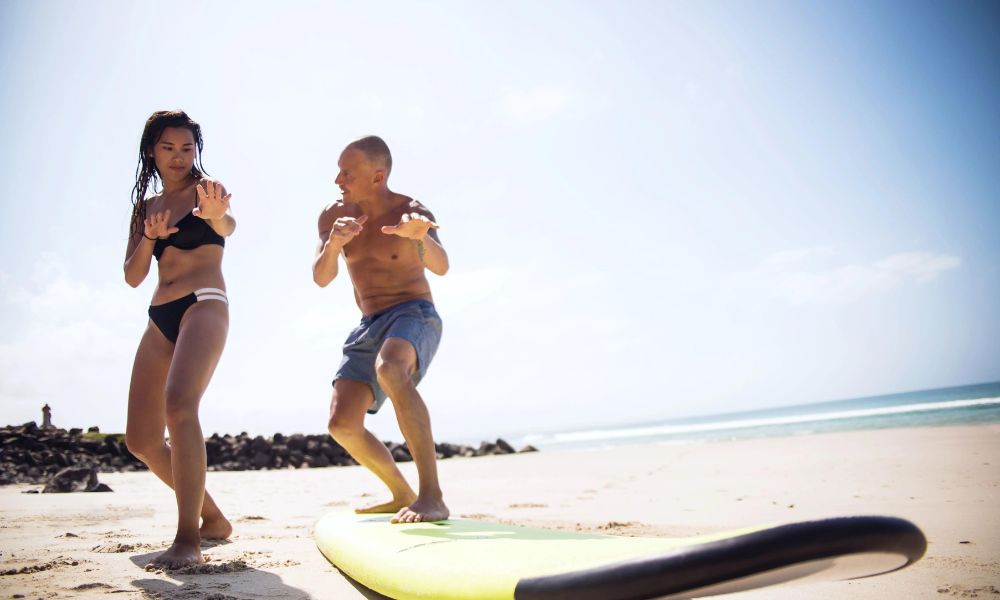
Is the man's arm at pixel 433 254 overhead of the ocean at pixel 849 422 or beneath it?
overhead

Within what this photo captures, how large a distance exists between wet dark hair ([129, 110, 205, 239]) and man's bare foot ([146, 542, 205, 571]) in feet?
5.67

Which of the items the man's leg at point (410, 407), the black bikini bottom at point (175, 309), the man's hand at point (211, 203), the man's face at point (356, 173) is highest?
the man's face at point (356, 173)

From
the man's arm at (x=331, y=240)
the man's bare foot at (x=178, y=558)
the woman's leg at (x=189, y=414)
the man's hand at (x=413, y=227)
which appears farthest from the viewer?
the man's arm at (x=331, y=240)

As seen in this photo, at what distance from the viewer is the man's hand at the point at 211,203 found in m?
3.31

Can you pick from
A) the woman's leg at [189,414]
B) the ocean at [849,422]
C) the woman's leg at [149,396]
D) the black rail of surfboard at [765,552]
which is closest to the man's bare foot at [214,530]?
the woman's leg at [149,396]

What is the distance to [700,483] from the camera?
6.39 m

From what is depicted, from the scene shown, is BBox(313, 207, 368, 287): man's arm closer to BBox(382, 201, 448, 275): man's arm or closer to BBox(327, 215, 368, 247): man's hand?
BBox(327, 215, 368, 247): man's hand

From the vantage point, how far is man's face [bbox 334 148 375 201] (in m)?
4.18

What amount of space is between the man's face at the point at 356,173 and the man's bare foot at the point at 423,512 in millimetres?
1950

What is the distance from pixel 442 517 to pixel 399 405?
2.08 feet

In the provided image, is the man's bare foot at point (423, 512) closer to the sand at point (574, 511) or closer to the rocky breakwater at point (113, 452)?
the sand at point (574, 511)

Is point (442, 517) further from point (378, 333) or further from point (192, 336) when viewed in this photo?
point (192, 336)

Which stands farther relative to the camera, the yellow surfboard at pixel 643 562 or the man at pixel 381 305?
the man at pixel 381 305

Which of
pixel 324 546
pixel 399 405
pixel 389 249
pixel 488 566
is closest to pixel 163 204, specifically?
pixel 389 249
